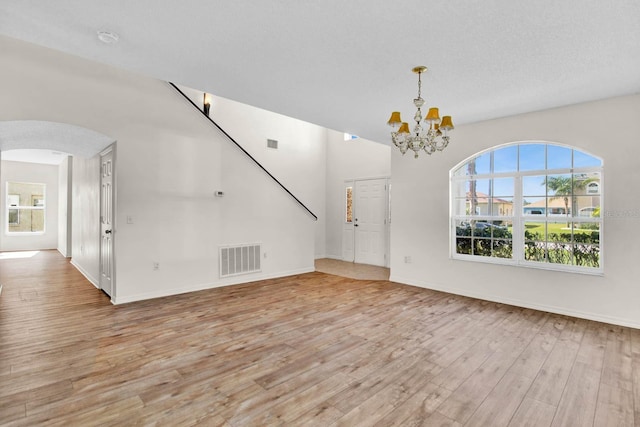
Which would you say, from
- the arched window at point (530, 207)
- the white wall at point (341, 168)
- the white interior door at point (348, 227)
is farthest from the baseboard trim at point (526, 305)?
the white wall at point (341, 168)

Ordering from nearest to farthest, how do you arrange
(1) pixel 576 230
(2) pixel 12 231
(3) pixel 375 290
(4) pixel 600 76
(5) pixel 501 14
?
(5) pixel 501 14 → (4) pixel 600 76 → (1) pixel 576 230 → (3) pixel 375 290 → (2) pixel 12 231

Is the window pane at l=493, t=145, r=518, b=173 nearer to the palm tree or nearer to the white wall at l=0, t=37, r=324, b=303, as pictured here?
the palm tree

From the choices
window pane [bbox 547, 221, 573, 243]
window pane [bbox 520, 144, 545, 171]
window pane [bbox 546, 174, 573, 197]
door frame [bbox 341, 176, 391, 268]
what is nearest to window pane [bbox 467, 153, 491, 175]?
window pane [bbox 520, 144, 545, 171]

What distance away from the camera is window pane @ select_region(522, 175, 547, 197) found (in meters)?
4.39

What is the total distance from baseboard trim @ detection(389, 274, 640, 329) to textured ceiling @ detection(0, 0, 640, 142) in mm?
2620

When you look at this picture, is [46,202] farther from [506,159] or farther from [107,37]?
[506,159]

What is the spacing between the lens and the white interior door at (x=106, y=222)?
4.62 meters

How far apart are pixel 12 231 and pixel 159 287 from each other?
26.4 feet

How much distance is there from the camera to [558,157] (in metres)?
4.21

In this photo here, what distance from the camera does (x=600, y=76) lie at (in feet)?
10.5

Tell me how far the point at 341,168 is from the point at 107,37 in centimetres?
616

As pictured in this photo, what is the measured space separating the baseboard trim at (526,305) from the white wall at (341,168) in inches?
111

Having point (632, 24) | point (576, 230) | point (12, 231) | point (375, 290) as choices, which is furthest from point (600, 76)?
point (12, 231)

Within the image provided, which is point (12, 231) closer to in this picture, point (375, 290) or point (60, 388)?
point (60, 388)
